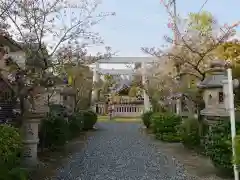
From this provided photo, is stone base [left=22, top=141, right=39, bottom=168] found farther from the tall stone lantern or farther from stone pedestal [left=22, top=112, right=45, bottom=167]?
the tall stone lantern

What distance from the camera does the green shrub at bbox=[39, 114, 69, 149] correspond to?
7945 millimetres

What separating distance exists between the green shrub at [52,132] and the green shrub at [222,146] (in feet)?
13.2

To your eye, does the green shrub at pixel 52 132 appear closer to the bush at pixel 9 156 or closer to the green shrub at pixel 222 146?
the bush at pixel 9 156

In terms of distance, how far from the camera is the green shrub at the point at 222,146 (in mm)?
5199

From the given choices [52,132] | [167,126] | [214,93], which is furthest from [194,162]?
[167,126]

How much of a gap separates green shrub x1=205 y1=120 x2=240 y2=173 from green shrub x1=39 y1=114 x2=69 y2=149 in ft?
13.2

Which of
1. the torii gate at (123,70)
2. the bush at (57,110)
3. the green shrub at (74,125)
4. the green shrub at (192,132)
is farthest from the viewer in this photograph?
the torii gate at (123,70)

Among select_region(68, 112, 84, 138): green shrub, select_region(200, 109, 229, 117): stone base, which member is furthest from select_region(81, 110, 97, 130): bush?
select_region(200, 109, 229, 117): stone base

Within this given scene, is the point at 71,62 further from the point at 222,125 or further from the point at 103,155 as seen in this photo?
the point at 222,125

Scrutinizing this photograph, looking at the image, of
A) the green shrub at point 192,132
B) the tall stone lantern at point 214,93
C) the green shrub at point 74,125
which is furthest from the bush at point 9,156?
the green shrub at point 74,125

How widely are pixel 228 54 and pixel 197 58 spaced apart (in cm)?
353

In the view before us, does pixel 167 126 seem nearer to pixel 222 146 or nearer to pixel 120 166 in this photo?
pixel 120 166

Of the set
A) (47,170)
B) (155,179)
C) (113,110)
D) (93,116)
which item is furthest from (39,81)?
(113,110)

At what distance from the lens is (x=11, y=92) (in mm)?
6074
